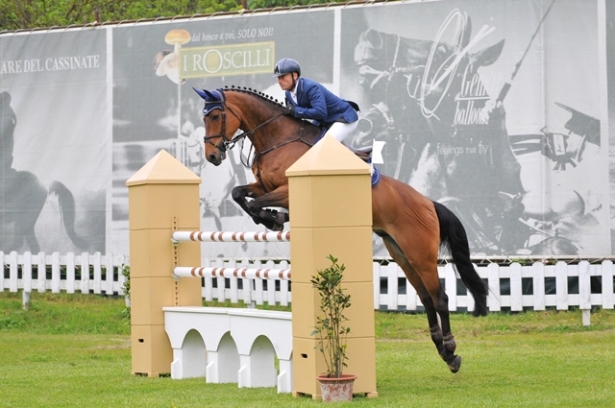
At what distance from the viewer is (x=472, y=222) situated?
596 inches

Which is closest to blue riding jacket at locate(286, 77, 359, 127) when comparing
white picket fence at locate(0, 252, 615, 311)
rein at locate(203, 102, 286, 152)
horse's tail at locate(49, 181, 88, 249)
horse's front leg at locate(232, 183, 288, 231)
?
rein at locate(203, 102, 286, 152)

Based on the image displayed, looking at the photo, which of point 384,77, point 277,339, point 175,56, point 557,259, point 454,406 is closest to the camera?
point 454,406

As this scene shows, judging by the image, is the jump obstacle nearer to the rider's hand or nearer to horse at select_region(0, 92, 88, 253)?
the rider's hand

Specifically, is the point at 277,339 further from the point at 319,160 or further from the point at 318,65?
the point at 318,65

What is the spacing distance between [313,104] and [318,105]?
0.04 metres

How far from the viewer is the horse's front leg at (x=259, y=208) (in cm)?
948

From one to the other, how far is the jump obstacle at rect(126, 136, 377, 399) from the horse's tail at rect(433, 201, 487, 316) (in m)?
1.87

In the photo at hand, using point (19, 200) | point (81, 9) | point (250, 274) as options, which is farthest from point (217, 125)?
point (81, 9)

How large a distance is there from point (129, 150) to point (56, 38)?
2.27 m

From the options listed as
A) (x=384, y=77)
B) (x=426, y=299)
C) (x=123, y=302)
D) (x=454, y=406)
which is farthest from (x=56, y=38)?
(x=454, y=406)

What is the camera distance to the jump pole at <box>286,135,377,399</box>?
8.34 m

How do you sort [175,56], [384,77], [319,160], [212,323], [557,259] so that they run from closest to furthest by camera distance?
Answer: 1. [319,160]
2. [212,323]
3. [557,259]
4. [384,77]
5. [175,56]

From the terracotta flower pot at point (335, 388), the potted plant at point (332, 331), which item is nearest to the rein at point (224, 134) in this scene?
the potted plant at point (332, 331)

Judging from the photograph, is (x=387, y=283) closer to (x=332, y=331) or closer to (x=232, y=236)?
(x=232, y=236)
